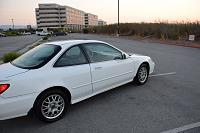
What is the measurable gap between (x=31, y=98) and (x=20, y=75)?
0.42m

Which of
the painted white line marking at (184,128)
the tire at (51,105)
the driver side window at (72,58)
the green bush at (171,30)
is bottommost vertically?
the painted white line marking at (184,128)

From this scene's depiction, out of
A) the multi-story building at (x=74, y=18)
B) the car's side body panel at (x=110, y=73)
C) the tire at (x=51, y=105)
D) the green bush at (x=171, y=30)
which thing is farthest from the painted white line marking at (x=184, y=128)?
the multi-story building at (x=74, y=18)

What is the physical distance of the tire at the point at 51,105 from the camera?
3.46 m

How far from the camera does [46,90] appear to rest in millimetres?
3490

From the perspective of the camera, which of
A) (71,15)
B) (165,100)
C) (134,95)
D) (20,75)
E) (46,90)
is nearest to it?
(20,75)

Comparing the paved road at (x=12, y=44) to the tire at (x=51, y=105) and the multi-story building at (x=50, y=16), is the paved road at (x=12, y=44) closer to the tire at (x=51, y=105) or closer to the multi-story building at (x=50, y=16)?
the tire at (x=51, y=105)

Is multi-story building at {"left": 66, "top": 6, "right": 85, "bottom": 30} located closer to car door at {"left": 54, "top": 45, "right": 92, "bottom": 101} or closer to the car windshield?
the car windshield

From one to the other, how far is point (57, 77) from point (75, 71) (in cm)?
42

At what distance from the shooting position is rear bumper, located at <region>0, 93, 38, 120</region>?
3070 mm

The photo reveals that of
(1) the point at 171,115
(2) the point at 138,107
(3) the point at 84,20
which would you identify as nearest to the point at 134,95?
(2) the point at 138,107

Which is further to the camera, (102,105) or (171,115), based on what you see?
(102,105)

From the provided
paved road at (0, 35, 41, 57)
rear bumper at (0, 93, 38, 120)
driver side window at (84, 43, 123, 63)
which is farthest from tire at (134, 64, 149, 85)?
paved road at (0, 35, 41, 57)

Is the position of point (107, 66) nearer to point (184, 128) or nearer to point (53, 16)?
point (184, 128)

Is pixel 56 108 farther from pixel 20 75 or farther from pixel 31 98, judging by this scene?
pixel 20 75
